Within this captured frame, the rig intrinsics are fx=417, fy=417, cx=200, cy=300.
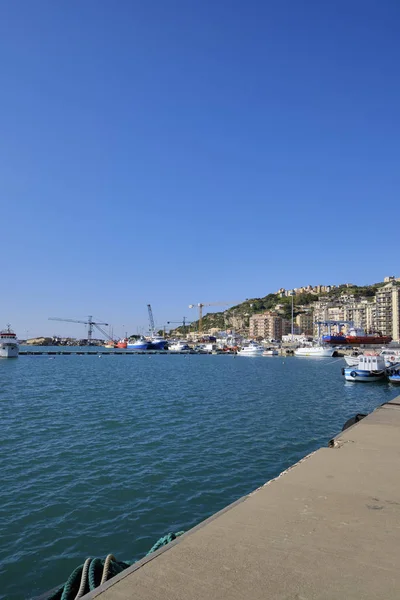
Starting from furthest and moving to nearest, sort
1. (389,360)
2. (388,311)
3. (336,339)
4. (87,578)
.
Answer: (388,311), (336,339), (389,360), (87,578)

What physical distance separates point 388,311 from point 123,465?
169 metres

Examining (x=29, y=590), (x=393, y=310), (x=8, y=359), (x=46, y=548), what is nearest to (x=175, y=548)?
(x=29, y=590)

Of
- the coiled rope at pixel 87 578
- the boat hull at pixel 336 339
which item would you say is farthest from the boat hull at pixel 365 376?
the boat hull at pixel 336 339

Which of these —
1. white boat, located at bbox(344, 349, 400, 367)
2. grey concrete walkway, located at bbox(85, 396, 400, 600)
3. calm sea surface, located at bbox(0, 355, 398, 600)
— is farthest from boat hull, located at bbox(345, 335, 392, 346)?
grey concrete walkway, located at bbox(85, 396, 400, 600)

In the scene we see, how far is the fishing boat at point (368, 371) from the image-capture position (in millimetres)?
43625

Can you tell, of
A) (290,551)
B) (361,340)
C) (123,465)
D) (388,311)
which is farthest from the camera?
(388,311)

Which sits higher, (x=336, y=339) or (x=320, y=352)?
(x=336, y=339)

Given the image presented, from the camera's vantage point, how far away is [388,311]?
538ft

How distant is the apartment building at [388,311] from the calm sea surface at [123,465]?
140391 millimetres

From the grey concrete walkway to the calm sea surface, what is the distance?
3.63 meters

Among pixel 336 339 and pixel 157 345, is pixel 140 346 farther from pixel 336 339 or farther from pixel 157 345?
pixel 336 339

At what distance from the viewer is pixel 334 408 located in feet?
87.9

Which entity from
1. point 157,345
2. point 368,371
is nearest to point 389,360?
point 368,371

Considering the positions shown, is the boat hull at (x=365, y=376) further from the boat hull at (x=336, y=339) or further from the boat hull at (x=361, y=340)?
the boat hull at (x=336, y=339)
